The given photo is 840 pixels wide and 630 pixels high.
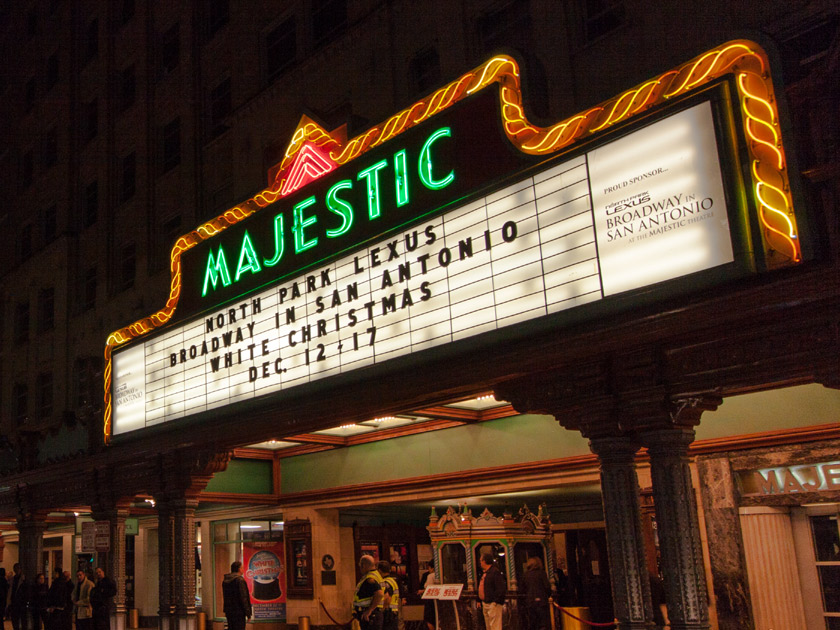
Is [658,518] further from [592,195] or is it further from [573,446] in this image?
[573,446]

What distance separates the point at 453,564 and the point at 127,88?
739 inches

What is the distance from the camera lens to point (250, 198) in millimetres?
14711

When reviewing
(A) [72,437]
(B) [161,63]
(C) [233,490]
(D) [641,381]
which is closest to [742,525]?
(D) [641,381]

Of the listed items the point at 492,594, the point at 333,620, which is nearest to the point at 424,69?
the point at 492,594

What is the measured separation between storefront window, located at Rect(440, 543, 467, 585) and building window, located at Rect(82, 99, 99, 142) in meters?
19.5

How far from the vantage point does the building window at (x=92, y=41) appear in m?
28.8

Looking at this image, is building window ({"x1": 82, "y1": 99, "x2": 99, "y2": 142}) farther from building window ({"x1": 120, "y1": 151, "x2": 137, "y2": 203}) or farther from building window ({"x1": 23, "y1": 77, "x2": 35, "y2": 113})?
building window ({"x1": 23, "y1": 77, "x2": 35, "y2": 113})

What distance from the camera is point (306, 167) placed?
13906mm

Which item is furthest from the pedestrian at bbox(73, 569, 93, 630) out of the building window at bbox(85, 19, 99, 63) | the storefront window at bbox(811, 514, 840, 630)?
the building window at bbox(85, 19, 99, 63)

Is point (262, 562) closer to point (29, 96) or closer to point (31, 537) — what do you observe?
point (31, 537)

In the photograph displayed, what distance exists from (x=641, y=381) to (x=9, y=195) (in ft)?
102

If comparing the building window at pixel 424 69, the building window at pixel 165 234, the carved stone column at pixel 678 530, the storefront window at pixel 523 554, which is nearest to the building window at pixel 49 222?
the building window at pixel 165 234

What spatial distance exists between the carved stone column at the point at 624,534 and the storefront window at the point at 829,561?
173 inches

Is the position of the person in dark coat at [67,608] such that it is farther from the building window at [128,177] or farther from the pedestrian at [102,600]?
the building window at [128,177]
